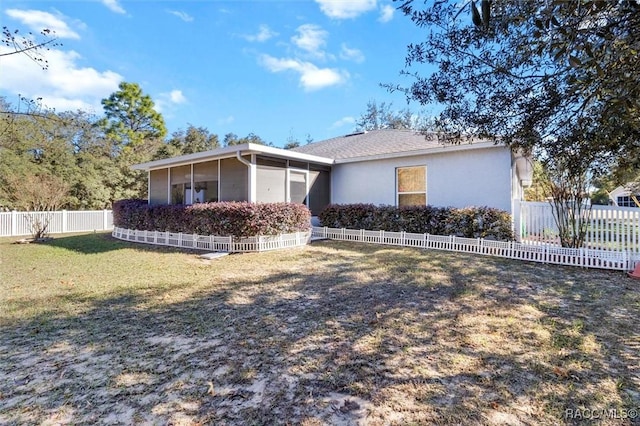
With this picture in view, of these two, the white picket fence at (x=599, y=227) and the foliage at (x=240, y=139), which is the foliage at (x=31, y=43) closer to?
the white picket fence at (x=599, y=227)

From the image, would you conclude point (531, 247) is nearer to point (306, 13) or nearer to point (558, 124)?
point (558, 124)

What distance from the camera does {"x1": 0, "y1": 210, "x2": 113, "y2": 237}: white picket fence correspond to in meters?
13.1

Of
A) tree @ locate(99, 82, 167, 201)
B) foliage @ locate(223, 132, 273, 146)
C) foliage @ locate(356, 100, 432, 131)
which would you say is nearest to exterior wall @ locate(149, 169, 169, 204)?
tree @ locate(99, 82, 167, 201)

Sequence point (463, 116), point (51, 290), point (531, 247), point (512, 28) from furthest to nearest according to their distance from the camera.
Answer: point (531, 247)
point (51, 290)
point (463, 116)
point (512, 28)

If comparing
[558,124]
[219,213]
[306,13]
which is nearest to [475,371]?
[558,124]

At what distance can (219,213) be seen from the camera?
8.82 meters

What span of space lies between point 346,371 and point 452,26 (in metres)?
3.83

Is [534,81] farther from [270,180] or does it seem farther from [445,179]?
[270,180]

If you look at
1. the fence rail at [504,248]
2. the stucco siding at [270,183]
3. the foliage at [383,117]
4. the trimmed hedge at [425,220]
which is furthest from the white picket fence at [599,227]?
the foliage at [383,117]

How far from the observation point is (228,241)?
859 cm

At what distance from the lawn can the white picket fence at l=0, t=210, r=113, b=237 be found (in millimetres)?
9410

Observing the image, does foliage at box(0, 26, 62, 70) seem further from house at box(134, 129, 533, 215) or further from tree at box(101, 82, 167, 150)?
tree at box(101, 82, 167, 150)

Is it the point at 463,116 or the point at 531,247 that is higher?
the point at 463,116

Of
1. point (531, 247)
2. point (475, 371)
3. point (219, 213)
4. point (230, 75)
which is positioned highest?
point (230, 75)
